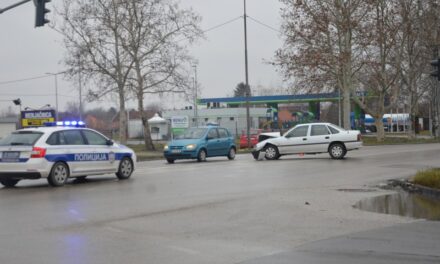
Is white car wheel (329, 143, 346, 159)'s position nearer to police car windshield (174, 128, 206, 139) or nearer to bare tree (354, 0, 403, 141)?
police car windshield (174, 128, 206, 139)

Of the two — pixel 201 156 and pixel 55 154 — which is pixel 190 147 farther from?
pixel 55 154

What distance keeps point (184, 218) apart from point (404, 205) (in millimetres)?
4492

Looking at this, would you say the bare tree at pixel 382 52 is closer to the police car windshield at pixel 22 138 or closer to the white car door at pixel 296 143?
the white car door at pixel 296 143

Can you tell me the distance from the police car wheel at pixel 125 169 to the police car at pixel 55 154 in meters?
0.16

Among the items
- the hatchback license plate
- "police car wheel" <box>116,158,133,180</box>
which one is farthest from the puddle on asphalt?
the hatchback license plate

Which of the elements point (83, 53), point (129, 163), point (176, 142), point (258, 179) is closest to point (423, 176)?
point (258, 179)

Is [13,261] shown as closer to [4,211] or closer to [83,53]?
[4,211]

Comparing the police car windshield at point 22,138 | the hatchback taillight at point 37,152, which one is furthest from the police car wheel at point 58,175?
the police car windshield at point 22,138

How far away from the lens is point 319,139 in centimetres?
2473

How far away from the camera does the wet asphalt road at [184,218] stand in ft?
24.5

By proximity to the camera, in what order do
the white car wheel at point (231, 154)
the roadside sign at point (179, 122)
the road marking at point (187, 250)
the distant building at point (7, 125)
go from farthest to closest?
the distant building at point (7, 125) → the roadside sign at point (179, 122) → the white car wheel at point (231, 154) → the road marking at point (187, 250)

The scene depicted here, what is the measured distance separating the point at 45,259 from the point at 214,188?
7621 mm

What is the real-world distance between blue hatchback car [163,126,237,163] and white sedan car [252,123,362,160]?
1.90 m

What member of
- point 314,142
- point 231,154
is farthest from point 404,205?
point 231,154
